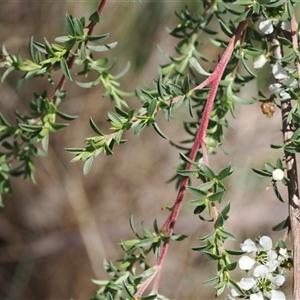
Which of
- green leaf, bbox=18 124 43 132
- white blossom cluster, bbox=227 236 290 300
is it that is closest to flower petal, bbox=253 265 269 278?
white blossom cluster, bbox=227 236 290 300

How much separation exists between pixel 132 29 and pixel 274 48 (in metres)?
1.33

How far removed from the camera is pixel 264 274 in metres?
0.47

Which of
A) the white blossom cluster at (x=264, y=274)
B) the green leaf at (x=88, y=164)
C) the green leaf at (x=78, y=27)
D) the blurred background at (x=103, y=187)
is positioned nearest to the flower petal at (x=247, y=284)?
the white blossom cluster at (x=264, y=274)

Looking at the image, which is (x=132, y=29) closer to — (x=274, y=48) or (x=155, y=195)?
(x=155, y=195)

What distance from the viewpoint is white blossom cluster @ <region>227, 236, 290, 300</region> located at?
47cm

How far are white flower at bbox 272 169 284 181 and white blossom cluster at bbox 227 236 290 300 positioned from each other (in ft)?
0.18

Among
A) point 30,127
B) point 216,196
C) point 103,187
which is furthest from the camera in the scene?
point 103,187

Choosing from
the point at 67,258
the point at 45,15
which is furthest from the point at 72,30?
the point at 67,258

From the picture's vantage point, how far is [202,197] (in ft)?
1.58

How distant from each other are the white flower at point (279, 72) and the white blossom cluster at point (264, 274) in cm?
16

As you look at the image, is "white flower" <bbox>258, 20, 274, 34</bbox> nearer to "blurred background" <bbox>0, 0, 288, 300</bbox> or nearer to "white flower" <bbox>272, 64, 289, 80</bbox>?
"white flower" <bbox>272, 64, 289, 80</bbox>

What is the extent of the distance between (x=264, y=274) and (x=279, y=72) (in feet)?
0.63

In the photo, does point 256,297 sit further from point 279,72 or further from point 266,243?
point 279,72

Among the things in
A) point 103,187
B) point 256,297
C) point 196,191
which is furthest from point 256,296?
point 103,187
